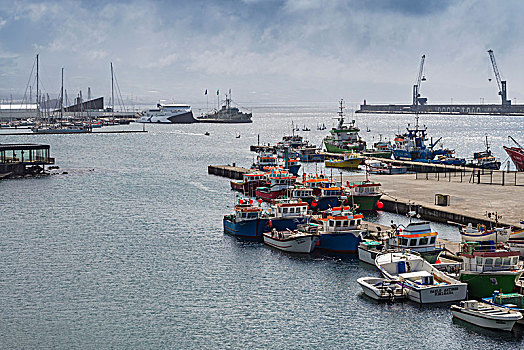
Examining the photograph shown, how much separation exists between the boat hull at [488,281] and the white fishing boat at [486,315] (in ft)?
6.44

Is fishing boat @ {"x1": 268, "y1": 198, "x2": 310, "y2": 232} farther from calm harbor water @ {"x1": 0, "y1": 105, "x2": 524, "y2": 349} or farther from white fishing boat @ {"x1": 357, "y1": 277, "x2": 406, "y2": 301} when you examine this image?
white fishing boat @ {"x1": 357, "y1": 277, "x2": 406, "y2": 301}

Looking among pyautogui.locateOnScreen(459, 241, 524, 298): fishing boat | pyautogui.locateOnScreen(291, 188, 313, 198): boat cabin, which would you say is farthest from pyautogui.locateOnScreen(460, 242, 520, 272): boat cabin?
pyautogui.locateOnScreen(291, 188, 313, 198): boat cabin

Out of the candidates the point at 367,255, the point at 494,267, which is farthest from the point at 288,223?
the point at 494,267

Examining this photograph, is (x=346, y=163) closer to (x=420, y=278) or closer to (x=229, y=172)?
(x=229, y=172)

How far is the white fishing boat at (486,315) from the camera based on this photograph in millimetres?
32625

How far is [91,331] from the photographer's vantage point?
34656mm

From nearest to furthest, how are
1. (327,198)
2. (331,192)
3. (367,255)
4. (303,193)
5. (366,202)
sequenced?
(367,255)
(303,193)
(327,198)
(331,192)
(366,202)

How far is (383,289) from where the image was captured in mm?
38062

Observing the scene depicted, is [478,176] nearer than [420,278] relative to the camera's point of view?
No

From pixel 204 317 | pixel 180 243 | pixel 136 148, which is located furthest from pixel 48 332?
pixel 136 148

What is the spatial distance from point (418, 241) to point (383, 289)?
5.65 metres

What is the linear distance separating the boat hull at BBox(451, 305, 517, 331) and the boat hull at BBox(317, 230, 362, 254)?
13140 mm

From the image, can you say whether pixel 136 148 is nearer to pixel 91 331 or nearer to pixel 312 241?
pixel 312 241

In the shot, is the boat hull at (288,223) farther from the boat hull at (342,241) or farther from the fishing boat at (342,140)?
the fishing boat at (342,140)
